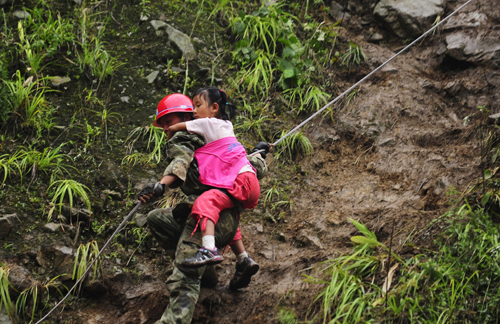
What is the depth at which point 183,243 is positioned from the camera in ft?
Result: 10.1

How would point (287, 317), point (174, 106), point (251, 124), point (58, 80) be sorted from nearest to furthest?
point (287, 317), point (174, 106), point (58, 80), point (251, 124)

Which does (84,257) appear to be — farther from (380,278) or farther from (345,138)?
(345,138)

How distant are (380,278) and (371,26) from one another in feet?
15.2

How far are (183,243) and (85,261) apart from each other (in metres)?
1.11

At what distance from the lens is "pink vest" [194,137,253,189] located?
3212 mm

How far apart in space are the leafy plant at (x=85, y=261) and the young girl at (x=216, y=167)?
47.2 inches

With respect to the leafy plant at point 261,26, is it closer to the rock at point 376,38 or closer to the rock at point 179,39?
the rock at point 179,39

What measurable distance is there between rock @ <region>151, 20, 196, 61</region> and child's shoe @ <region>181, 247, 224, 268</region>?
347cm

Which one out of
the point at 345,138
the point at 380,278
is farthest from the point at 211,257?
the point at 345,138

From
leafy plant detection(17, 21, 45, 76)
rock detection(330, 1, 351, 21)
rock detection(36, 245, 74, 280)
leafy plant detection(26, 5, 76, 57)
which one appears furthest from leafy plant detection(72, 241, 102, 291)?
rock detection(330, 1, 351, 21)

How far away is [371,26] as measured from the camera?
656cm

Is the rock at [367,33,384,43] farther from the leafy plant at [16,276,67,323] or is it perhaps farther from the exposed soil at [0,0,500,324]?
the leafy plant at [16,276,67,323]

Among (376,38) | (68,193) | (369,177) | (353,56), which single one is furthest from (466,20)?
(68,193)

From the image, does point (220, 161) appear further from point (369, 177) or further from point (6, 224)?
point (369, 177)
